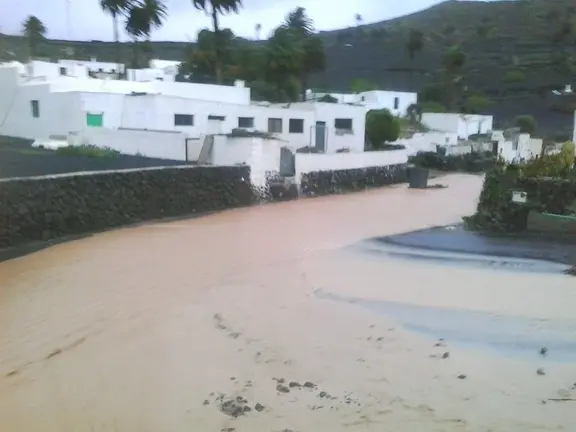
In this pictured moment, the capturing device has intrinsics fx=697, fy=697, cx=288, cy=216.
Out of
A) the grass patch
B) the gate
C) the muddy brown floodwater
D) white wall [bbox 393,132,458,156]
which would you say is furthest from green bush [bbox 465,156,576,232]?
white wall [bbox 393,132,458,156]

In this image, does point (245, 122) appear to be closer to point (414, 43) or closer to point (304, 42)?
point (304, 42)

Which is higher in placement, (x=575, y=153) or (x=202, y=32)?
(x=202, y=32)

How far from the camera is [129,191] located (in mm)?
16766

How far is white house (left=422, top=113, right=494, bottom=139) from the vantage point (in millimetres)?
46156

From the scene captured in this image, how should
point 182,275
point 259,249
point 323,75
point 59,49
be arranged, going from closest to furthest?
point 182,275, point 259,249, point 59,49, point 323,75

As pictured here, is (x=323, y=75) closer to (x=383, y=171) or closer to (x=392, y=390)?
(x=383, y=171)

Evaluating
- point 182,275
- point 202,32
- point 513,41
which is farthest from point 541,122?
point 182,275

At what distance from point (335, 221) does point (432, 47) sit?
5025 centimetres

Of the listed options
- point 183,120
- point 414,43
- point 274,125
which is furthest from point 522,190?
point 414,43

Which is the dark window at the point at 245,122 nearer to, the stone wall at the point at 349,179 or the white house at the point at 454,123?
the stone wall at the point at 349,179

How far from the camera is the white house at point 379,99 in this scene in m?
46.3

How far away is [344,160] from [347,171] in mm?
463

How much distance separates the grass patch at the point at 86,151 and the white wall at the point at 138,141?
754 mm

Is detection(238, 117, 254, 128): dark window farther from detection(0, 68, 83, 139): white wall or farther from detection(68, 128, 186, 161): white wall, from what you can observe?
detection(0, 68, 83, 139): white wall
